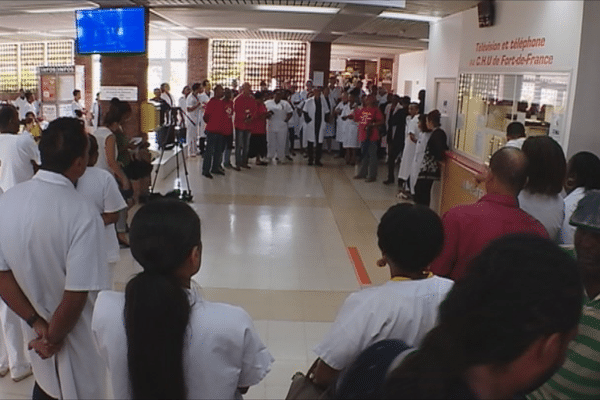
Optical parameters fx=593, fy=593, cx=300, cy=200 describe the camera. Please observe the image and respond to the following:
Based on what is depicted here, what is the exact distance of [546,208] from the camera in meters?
3.11

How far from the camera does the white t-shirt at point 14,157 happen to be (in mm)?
4547

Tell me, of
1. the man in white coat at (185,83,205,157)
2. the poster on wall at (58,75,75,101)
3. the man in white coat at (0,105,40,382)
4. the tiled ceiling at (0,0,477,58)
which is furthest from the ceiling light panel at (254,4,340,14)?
the poster on wall at (58,75,75,101)

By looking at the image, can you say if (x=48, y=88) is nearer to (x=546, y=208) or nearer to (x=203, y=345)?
(x=546, y=208)

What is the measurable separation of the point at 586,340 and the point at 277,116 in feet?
38.3

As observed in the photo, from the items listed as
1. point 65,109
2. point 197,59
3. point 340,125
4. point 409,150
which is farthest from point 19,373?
point 197,59

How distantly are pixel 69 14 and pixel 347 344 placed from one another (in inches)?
437

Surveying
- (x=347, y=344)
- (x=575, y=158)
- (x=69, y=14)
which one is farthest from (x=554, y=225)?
(x=69, y=14)

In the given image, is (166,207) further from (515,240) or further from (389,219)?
(515,240)

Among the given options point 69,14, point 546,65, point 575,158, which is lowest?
point 575,158

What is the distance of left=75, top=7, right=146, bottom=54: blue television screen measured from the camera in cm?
859

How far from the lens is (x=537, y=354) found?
0.99 meters

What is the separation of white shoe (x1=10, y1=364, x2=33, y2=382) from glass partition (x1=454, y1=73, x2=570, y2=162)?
4438 mm

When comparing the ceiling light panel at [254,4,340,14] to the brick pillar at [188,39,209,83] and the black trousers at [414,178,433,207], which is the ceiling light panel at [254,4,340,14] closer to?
the black trousers at [414,178,433,207]

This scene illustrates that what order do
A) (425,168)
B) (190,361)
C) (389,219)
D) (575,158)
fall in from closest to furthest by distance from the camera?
(190,361) → (389,219) → (575,158) → (425,168)
